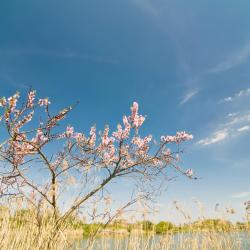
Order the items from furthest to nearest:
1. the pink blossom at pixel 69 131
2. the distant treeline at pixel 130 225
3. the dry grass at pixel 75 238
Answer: the pink blossom at pixel 69 131
the distant treeline at pixel 130 225
the dry grass at pixel 75 238

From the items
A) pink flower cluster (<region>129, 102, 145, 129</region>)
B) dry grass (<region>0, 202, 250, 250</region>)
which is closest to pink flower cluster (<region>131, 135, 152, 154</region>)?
pink flower cluster (<region>129, 102, 145, 129</region>)

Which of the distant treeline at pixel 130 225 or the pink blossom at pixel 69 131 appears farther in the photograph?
the pink blossom at pixel 69 131

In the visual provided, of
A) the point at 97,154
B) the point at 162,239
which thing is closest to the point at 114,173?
the point at 97,154

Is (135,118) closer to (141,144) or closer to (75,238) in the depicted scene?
(141,144)

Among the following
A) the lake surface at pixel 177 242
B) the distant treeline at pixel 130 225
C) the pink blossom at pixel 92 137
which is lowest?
the lake surface at pixel 177 242

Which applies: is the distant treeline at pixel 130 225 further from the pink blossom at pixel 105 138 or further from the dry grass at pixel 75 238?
the pink blossom at pixel 105 138

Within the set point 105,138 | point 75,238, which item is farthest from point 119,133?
point 75,238

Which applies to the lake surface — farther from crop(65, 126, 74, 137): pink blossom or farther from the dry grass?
crop(65, 126, 74, 137): pink blossom

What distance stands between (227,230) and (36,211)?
4.00 meters

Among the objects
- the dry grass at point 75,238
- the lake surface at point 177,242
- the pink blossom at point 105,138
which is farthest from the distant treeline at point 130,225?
the pink blossom at point 105,138

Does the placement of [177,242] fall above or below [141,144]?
below

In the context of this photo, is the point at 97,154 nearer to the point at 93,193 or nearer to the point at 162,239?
the point at 93,193

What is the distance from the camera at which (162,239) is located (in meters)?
4.90

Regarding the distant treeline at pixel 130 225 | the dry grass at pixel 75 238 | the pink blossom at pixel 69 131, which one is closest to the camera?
the dry grass at pixel 75 238
